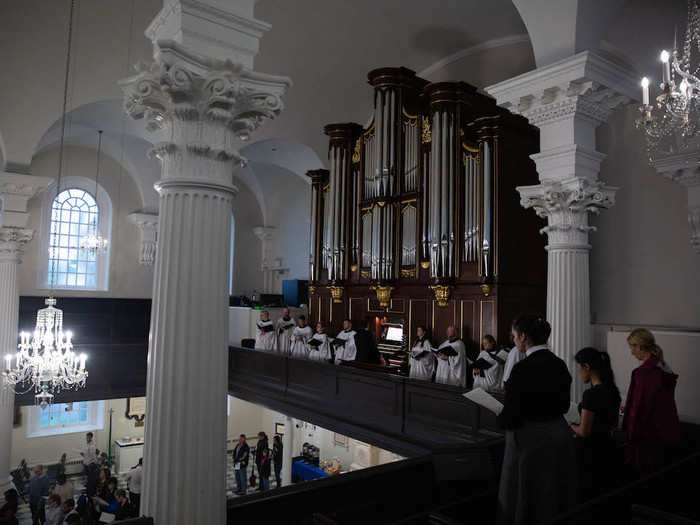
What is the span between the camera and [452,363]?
28.7 feet

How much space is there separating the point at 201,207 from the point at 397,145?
26.7ft

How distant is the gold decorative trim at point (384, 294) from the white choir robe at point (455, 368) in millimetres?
2221

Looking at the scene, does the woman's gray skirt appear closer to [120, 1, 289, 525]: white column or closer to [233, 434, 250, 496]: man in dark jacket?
[120, 1, 289, 525]: white column

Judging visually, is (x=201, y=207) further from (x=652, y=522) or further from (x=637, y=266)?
(x=637, y=266)

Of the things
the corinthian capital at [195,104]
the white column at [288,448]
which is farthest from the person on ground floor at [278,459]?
the corinthian capital at [195,104]

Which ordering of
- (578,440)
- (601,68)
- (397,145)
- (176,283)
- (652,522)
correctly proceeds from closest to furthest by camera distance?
(652,522) → (176,283) → (578,440) → (601,68) → (397,145)

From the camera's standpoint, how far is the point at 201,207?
10.7ft

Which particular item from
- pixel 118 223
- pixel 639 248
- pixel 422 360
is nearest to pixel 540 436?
pixel 422 360

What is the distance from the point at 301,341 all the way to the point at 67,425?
29.0 feet

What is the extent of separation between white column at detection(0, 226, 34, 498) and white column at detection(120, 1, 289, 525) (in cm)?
875

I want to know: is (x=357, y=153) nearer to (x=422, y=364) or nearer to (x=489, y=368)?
(x=422, y=364)

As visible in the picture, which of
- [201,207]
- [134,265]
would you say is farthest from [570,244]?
[134,265]

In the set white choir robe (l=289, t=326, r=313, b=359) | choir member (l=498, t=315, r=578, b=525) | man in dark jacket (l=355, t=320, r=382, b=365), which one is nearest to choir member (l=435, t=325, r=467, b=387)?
man in dark jacket (l=355, t=320, r=382, b=365)

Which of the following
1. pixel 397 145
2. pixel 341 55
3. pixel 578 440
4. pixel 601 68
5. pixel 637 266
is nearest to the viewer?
pixel 578 440
